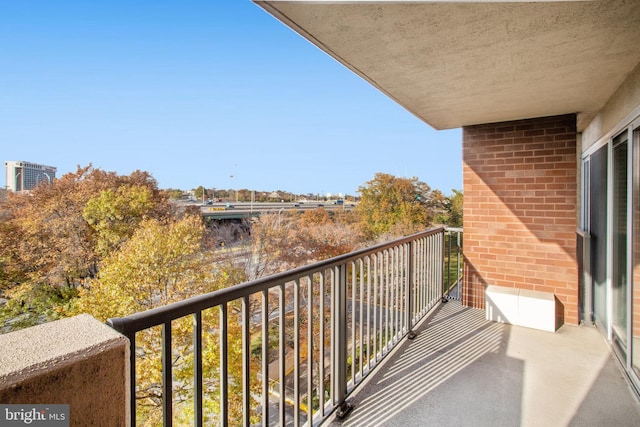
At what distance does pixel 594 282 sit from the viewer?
3.54 meters

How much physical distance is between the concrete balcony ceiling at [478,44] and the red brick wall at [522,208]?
0.85 m

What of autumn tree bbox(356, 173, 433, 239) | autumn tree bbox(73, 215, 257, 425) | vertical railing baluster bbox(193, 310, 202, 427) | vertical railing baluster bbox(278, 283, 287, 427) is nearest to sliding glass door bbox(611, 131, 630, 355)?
vertical railing baluster bbox(278, 283, 287, 427)

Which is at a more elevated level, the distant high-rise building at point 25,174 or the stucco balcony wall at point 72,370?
the distant high-rise building at point 25,174

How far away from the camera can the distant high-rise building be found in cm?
1853

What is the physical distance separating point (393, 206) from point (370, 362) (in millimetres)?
22224

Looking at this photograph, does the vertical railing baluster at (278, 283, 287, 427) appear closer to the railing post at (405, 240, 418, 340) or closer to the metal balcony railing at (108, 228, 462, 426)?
the metal balcony railing at (108, 228, 462, 426)

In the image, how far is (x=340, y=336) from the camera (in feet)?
7.04

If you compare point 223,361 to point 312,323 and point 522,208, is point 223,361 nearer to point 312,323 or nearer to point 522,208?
point 312,323

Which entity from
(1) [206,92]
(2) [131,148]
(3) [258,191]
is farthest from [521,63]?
(2) [131,148]

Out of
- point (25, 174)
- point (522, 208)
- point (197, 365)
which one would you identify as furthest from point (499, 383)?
point (25, 174)

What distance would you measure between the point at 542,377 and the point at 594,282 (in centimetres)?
171

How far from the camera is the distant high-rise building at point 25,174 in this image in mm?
18531

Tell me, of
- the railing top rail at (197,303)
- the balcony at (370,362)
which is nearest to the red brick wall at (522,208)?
the balcony at (370,362)

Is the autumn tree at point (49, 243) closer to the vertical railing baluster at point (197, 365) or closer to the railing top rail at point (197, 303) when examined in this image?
the railing top rail at point (197, 303)
